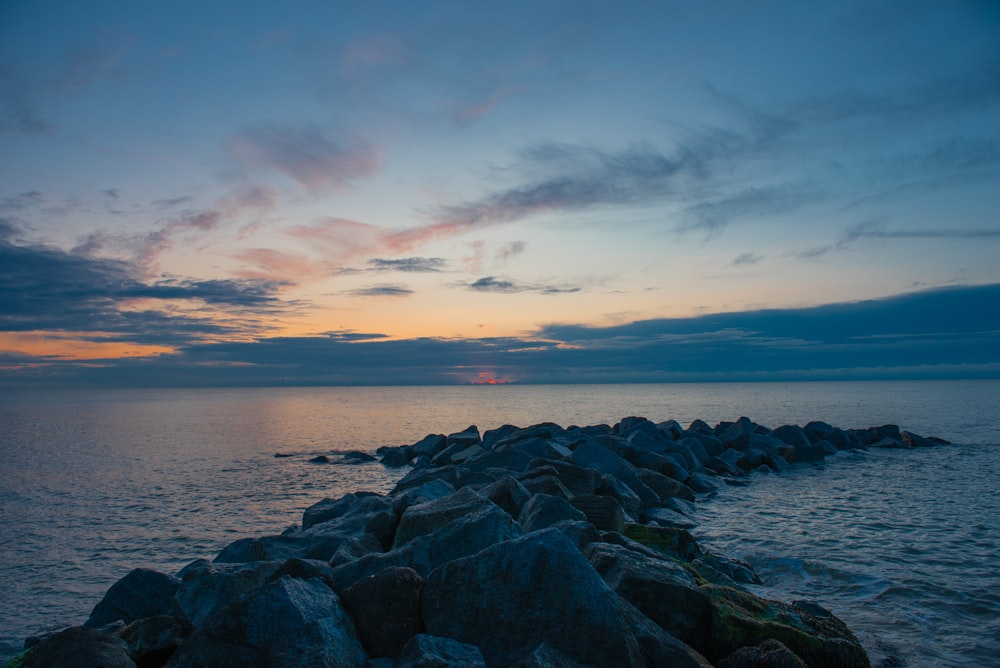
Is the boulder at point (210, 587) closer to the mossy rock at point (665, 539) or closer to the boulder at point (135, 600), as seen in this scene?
the boulder at point (135, 600)

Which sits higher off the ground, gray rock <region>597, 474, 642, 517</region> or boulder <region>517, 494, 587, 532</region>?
boulder <region>517, 494, 587, 532</region>

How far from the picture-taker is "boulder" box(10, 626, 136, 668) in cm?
543

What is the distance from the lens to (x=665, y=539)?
10.2 m

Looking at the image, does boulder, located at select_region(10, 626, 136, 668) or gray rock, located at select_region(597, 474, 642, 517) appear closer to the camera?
boulder, located at select_region(10, 626, 136, 668)

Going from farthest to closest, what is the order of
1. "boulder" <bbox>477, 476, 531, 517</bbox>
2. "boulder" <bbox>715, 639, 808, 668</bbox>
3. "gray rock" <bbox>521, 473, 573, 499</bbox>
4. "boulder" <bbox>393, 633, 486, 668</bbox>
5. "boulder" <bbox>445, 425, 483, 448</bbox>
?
"boulder" <bbox>445, 425, 483, 448</bbox>, "gray rock" <bbox>521, 473, 573, 499</bbox>, "boulder" <bbox>477, 476, 531, 517</bbox>, "boulder" <bbox>715, 639, 808, 668</bbox>, "boulder" <bbox>393, 633, 486, 668</bbox>

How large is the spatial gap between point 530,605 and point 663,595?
1.69 metres

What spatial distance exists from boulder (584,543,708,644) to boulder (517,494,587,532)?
108 inches

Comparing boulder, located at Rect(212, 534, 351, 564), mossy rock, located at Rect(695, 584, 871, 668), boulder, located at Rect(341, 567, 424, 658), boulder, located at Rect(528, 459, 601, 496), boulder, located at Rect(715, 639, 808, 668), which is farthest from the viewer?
boulder, located at Rect(528, 459, 601, 496)

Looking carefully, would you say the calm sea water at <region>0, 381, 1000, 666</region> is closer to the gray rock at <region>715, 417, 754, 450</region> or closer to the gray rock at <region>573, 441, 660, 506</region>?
the gray rock at <region>573, 441, 660, 506</region>

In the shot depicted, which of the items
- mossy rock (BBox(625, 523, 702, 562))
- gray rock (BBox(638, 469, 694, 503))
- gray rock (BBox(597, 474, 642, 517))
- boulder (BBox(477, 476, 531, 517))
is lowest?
gray rock (BBox(638, 469, 694, 503))

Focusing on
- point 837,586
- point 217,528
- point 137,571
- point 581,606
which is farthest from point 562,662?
point 217,528

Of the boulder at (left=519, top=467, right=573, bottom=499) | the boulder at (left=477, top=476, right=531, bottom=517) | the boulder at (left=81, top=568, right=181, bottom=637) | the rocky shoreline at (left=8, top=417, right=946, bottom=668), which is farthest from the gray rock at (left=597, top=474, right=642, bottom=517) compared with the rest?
the boulder at (left=81, top=568, right=181, bottom=637)

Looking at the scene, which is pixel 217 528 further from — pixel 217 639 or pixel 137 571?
pixel 217 639

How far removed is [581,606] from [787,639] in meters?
2.49
